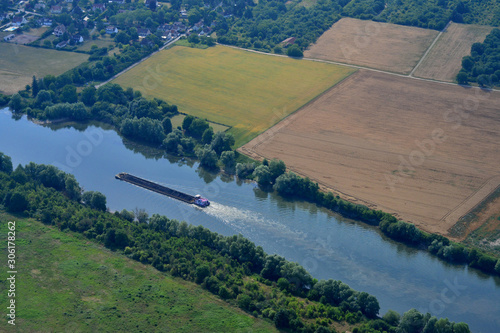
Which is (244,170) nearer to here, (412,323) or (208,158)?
(208,158)

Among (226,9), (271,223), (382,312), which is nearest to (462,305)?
(382,312)

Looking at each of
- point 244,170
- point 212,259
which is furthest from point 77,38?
point 212,259

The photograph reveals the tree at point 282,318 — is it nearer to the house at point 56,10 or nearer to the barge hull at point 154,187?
the barge hull at point 154,187

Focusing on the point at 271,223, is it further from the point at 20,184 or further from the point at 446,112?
the point at 446,112

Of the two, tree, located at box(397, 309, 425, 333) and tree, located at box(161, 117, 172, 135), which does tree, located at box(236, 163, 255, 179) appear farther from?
tree, located at box(397, 309, 425, 333)

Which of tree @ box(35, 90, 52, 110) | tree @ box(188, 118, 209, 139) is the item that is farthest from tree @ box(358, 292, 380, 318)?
tree @ box(35, 90, 52, 110)

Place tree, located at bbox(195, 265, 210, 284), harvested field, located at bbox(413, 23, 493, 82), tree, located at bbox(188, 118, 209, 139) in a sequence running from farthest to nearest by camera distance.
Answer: harvested field, located at bbox(413, 23, 493, 82) < tree, located at bbox(188, 118, 209, 139) < tree, located at bbox(195, 265, 210, 284)

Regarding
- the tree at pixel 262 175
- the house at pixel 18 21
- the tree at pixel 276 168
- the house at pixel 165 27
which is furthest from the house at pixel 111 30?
the tree at pixel 276 168
